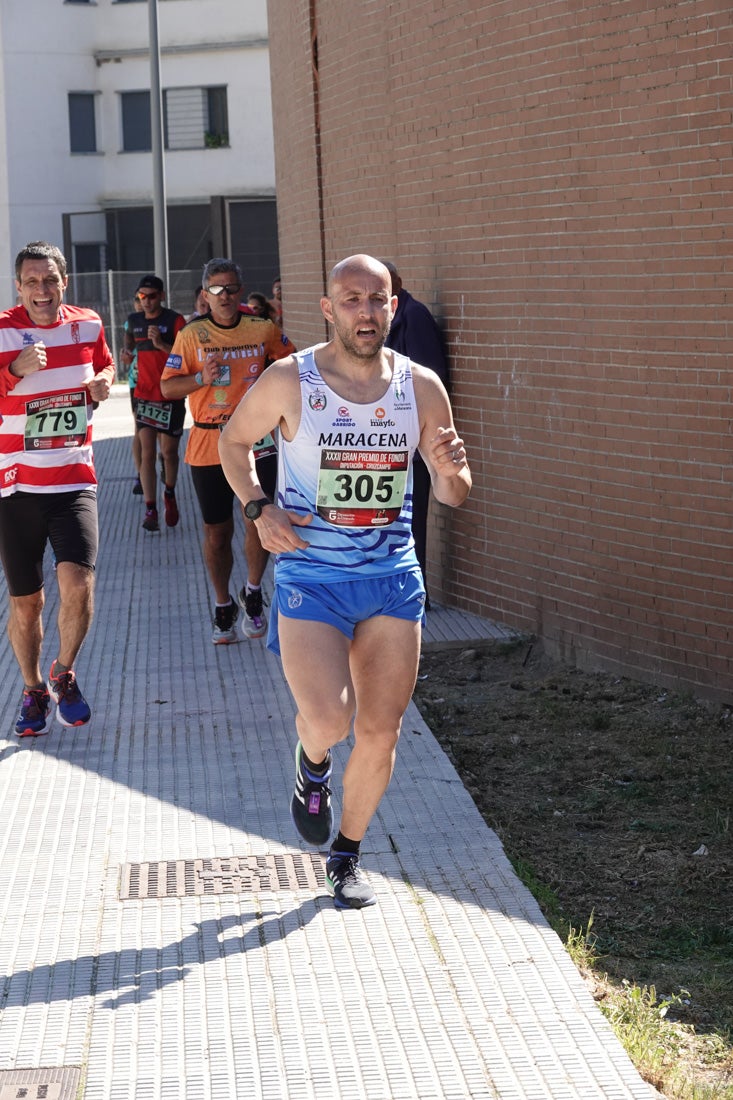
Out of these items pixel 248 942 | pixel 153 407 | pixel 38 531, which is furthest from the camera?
pixel 153 407

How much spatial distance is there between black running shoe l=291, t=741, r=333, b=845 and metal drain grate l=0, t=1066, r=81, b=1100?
142 centimetres

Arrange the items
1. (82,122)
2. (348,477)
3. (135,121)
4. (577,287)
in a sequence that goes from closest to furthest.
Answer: (348,477), (577,287), (82,122), (135,121)

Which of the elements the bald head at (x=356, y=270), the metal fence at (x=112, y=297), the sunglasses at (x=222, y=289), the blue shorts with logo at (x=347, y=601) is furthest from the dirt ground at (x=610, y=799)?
the metal fence at (x=112, y=297)

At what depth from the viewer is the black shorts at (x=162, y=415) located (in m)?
13.8

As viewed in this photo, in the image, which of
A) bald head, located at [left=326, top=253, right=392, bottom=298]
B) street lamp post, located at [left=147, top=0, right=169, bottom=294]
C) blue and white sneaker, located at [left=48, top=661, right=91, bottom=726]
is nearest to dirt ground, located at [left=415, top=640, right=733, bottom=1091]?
blue and white sneaker, located at [left=48, top=661, right=91, bottom=726]

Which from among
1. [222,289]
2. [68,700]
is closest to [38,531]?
[68,700]

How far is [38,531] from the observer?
727 centimetres

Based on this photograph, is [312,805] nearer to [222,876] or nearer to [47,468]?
[222,876]

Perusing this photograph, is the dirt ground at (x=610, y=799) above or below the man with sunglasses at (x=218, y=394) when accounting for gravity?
below

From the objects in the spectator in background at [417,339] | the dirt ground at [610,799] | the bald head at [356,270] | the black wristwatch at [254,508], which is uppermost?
the bald head at [356,270]

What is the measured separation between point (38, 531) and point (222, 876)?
2437 mm

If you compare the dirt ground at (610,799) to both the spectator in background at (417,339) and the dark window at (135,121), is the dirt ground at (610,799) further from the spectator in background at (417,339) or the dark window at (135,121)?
the dark window at (135,121)

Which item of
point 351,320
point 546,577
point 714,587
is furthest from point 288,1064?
point 546,577

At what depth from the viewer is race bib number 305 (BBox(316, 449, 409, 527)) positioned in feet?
16.5
